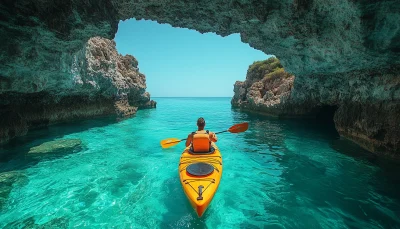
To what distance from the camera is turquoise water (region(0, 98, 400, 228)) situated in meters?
5.61

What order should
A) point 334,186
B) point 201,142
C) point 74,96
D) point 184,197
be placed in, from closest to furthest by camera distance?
point 184,197, point 334,186, point 201,142, point 74,96

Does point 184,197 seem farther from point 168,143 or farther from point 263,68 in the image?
point 263,68

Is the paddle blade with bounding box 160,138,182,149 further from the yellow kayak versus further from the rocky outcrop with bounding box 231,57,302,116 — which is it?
the rocky outcrop with bounding box 231,57,302,116

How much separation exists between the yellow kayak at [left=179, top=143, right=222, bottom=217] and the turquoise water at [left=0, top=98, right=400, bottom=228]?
74 centimetres

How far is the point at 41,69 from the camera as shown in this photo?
402 inches

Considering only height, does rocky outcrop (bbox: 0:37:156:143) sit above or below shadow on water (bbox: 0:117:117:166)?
above

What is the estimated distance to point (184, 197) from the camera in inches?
263

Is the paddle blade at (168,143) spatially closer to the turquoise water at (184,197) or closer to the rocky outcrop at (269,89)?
the turquoise water at (184,197)

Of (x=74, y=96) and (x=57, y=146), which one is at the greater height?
(x=74, y=96)

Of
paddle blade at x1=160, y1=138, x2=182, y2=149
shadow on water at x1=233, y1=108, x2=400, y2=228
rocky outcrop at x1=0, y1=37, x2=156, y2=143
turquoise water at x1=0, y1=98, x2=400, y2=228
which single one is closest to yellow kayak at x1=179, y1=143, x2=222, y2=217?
turquoise water at x1=0, y1=98, x2=400, y2=228

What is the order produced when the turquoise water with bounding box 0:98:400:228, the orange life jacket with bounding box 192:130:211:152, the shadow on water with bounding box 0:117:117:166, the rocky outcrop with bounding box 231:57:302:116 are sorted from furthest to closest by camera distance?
the rocky outcrop with bounding box 231:57:302:116 < the shadow on water with bounding box 0:117:117:166 < the orange life jacket with bounding box 192:130:211:152 < the turquoise water with bounding box 0:98:400:228

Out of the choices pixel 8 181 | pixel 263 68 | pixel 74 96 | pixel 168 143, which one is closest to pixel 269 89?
pixel 263 68

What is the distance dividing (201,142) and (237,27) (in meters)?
5.38

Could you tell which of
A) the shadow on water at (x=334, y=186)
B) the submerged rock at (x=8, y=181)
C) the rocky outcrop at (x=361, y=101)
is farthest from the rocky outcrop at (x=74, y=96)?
the rocky outcrop at (x=361, y=101)
